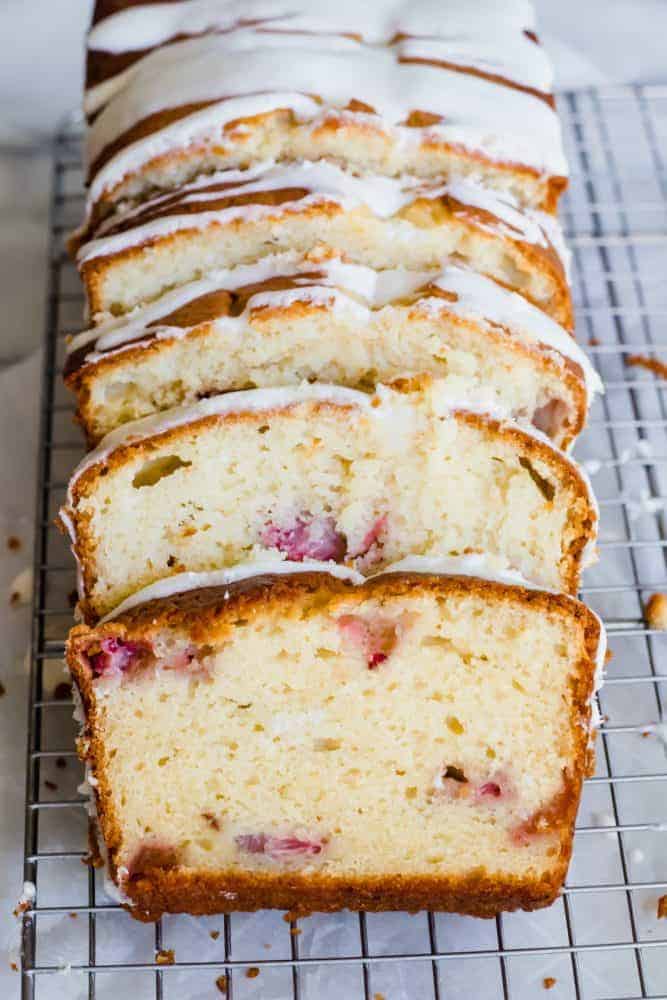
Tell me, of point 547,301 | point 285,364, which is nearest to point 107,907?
point 285,364

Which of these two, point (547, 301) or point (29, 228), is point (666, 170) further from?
point (29, 228)

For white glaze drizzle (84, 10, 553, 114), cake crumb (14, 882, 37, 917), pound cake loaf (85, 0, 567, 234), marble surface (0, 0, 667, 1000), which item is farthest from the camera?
marble surface (0, 0, 667, 1000)

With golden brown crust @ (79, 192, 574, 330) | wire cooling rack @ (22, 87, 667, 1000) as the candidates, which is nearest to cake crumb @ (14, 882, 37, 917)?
wire cooling rack @ (22, 87, 667, 1000)

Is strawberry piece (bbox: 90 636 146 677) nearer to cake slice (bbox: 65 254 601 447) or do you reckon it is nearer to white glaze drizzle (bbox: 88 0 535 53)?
cake slice (bbox: 65 254 601 447)

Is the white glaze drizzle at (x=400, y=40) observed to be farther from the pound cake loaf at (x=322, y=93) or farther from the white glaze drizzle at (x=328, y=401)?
the white glaze drizzle at (x=328, y=401)

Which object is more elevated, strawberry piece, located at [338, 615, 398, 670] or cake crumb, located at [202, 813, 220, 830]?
strawberry piece, located at [338, 615, 398, 670]

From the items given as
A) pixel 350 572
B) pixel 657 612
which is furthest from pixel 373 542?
pixel 657 612

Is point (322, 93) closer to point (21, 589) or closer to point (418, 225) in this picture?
point (418, 225)
